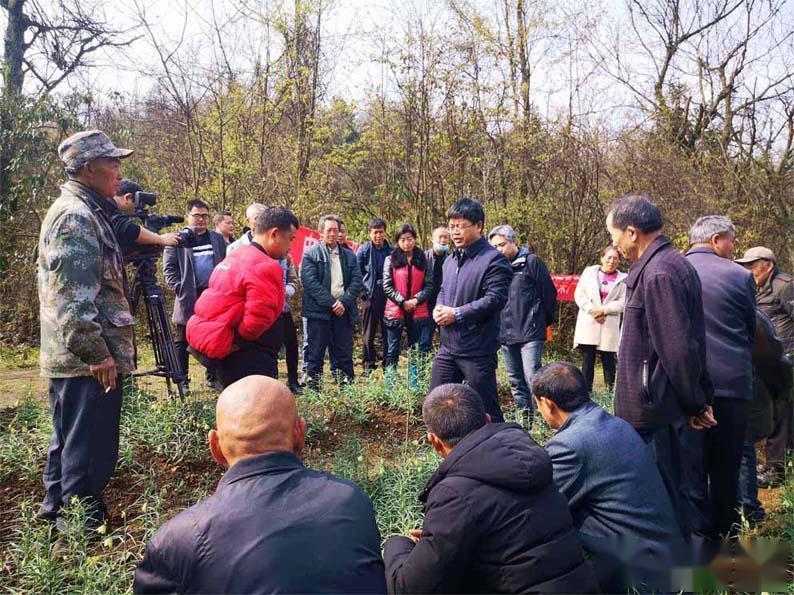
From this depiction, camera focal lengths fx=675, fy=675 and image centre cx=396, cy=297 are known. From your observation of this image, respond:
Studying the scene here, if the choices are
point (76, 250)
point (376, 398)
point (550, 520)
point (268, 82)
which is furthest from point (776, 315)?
point (268, 82)

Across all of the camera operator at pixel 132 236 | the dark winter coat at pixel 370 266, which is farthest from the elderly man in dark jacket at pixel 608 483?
the dark winter coat at pixel 370 266

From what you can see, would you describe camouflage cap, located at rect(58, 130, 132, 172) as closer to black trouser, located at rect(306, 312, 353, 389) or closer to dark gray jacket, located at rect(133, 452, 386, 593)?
dark gray jacket, located at rect(133, 452, 386, 593)

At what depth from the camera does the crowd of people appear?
1.66m

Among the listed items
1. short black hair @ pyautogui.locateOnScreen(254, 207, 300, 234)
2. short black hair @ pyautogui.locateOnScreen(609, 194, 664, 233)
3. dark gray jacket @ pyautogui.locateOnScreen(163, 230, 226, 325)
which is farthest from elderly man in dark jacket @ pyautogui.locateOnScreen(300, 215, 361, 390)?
short black hair @ pyautogui.locateOnScreen(609, 194, 664, 233)

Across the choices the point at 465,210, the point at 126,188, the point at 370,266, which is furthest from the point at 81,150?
the point at 370,266

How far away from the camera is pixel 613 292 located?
705 cm

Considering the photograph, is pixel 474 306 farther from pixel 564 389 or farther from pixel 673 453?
pixel 564 389

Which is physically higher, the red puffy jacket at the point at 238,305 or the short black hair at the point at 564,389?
the red puffy jacket at the point at 238,305

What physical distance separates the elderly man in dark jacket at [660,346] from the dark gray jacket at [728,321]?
1.42 feet

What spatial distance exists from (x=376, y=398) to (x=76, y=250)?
3.26m

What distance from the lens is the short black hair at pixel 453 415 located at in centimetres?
255

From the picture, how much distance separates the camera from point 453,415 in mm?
2564

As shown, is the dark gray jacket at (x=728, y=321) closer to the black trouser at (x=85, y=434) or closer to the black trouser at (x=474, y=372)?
the black trouser at (x=474, y=372)

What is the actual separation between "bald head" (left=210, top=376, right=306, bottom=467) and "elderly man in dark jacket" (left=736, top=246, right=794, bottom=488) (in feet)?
14.5
